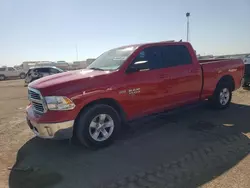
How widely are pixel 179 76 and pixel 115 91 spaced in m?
1.80

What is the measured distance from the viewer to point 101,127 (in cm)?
430

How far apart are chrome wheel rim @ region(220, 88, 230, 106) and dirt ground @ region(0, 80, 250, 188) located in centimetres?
101

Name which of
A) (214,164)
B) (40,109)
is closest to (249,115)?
(214,164)

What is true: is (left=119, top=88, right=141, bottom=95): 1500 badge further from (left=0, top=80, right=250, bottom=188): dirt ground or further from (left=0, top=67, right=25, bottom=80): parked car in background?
(left=0, top=67, right=25, bottom=80): parked car in background

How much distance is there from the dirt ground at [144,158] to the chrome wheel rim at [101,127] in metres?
0.25

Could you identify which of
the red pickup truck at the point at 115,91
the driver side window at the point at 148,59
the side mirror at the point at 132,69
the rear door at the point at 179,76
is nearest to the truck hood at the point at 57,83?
the red pickup truck at the point at 115,91

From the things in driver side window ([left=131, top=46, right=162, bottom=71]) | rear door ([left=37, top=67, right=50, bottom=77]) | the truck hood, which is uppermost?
driver side window ([left=131, top=46, right=162, bottom=71])

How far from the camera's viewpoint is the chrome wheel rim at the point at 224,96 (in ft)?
21.8

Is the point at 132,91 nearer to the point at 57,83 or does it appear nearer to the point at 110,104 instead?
the point at 110,104

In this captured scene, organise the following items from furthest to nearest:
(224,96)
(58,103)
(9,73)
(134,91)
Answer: (9,73) → (224,96) → (134,91) → (58,103)

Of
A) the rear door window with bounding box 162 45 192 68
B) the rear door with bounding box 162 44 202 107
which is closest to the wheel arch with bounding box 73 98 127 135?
the rear door with bounding box 162 44 202 107

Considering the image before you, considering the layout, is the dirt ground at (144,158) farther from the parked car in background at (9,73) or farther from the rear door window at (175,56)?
the parked car in background at (9,73)

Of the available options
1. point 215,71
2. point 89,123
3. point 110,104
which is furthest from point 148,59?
point 215,71

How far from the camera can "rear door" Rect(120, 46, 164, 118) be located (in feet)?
14.8
